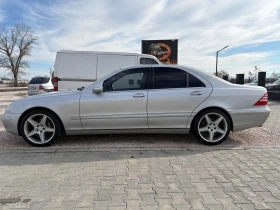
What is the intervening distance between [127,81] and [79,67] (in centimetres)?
431

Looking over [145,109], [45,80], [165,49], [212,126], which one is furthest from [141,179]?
[165,49]

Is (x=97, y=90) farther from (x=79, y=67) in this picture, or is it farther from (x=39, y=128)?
(x=79, y=67)

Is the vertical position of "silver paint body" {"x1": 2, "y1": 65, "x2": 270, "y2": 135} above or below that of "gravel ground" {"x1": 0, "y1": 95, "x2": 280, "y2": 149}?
above

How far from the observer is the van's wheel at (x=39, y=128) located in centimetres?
464

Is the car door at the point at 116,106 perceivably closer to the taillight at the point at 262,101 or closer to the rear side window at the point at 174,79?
the rear side window at the point at 174,79

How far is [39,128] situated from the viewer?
4688 mm

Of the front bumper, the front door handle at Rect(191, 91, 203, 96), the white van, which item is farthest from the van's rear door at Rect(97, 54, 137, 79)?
the front door handle at Rect(191, 91, 203, 96)

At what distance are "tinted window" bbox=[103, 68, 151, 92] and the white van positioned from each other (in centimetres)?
401

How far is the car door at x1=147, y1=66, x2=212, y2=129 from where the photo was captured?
464cm

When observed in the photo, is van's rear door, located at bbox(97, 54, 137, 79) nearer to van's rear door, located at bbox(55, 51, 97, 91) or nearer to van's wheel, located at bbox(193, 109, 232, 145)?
van's rear door, located at bbox(55, 51, 97, 91)

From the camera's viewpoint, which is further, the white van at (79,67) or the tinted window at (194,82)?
the white van at (79,67)

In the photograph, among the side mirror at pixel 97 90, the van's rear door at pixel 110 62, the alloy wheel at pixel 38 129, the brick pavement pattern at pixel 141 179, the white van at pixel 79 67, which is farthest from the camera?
the van's rear door at pixel 110 62

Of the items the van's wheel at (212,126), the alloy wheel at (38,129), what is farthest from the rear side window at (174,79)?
the alloy wheel at (38,129)

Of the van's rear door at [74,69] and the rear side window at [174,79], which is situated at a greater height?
the van's rear door at [74,69]
